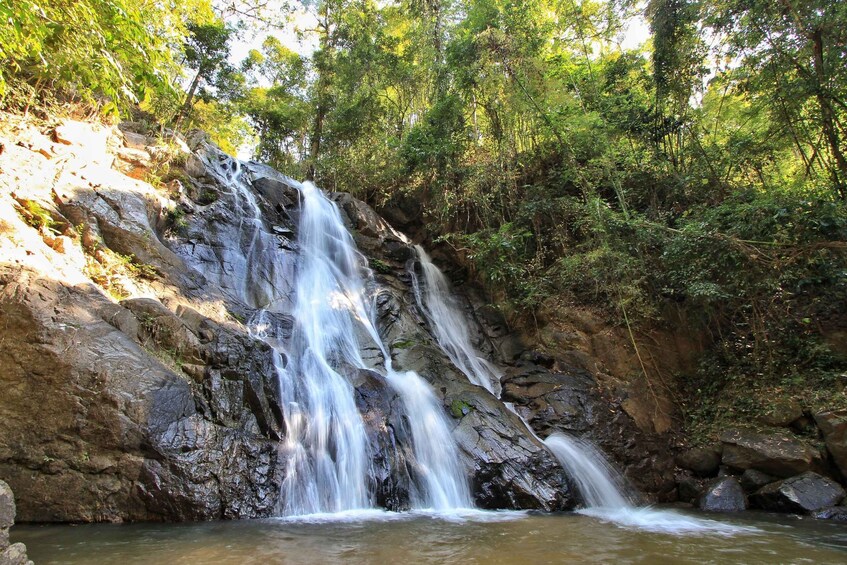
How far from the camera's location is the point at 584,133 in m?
12.7

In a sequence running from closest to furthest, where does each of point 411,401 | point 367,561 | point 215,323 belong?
point 367,561 < point 215,323 < point 411,401

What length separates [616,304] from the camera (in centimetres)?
1078

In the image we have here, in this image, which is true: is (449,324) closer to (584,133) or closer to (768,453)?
(584,133)

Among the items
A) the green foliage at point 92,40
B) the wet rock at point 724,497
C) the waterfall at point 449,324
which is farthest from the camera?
the waterfall at point 449,324

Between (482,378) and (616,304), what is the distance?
3.62m

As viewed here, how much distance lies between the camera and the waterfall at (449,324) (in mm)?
11261

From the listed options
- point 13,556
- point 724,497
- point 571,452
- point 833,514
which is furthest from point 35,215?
point 833,514

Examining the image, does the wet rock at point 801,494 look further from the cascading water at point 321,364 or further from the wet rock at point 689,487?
the cascading water at point 321,364

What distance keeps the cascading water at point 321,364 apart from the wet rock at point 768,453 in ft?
16.4

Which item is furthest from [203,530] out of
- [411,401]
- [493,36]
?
[493,36]

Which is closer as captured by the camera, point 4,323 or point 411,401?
point 4,323

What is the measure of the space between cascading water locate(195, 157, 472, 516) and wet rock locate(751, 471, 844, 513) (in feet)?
15.8

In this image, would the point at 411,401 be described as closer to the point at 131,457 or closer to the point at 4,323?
the point at 131,457

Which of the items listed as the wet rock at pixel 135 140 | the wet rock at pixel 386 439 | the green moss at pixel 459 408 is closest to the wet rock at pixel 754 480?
the green moss at pixel 459 408
